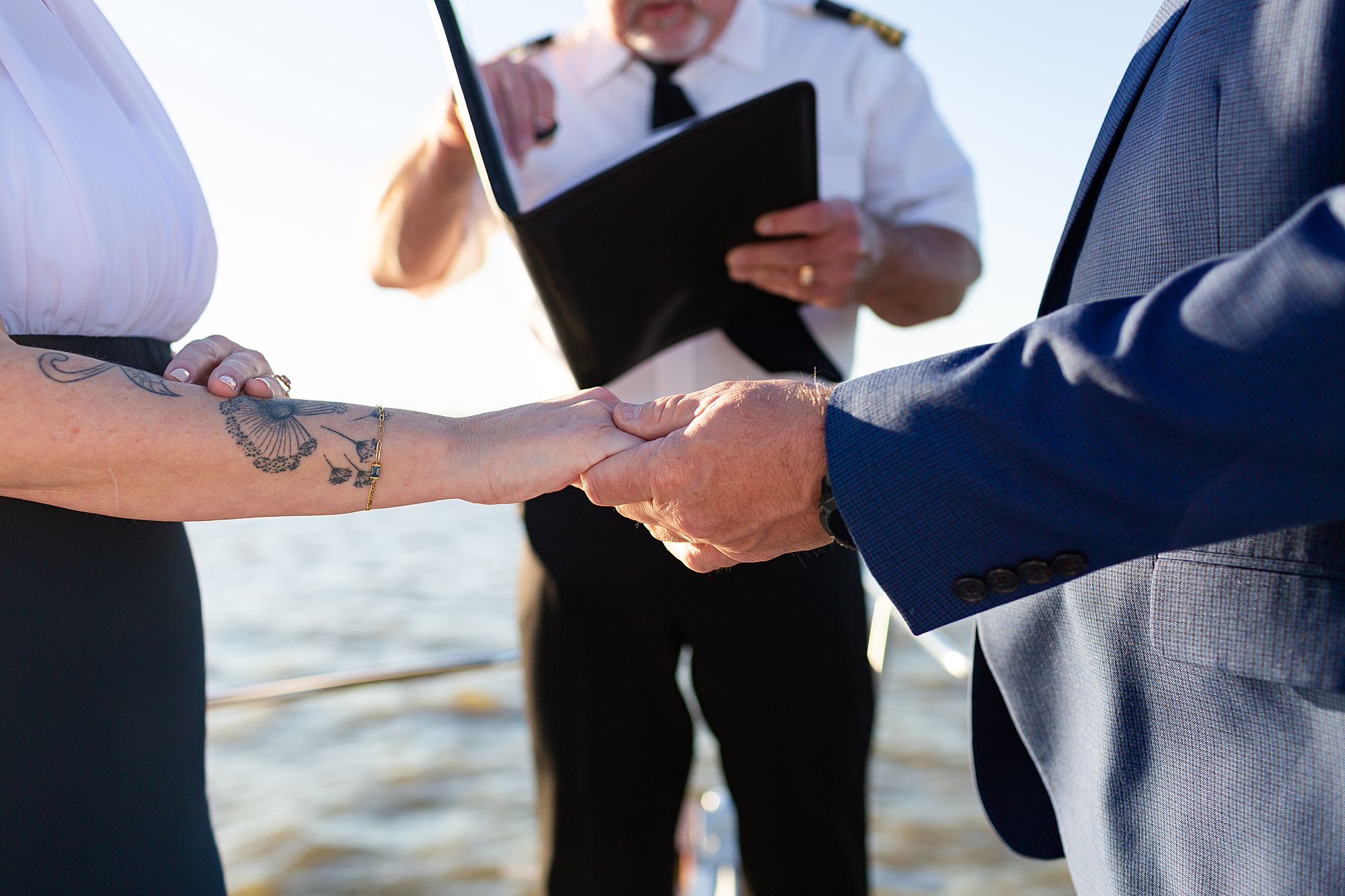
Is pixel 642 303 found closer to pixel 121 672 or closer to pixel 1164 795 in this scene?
pixel 121 672

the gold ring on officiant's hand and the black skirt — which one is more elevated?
the gold ring on officiant's hand

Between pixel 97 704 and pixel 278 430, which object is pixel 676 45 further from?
pixel 97 704

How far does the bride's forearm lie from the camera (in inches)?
35.8

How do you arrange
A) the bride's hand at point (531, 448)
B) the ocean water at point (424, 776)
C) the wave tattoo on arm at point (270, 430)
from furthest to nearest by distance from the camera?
the ocean water at point (424, 776) → the bride's hand at point (531, 448) → the wave tattoo on arm at point (270, 430)

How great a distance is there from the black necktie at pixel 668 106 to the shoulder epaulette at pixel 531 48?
0.31 metres

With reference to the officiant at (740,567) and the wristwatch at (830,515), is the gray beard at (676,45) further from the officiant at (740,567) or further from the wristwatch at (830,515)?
the wristwatch at (830,515)

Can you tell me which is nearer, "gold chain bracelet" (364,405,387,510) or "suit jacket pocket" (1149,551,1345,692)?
"suit jacket pocket" (1149,551,1345,692)

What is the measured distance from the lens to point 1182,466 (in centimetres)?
89

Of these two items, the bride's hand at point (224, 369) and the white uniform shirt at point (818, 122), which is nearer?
the bride's hand at point (224, 369)

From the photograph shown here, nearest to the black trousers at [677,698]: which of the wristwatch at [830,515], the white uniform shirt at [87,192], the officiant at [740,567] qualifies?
the officiant at [740,567]

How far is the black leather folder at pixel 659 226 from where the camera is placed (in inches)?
57.7

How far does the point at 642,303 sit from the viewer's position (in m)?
1.67

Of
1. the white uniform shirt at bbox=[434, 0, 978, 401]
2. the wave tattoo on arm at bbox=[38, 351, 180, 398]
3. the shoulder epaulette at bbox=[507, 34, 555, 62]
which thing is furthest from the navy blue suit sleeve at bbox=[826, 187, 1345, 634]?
the shoulder epaulette at bbox=[507, 34, 555, 62]

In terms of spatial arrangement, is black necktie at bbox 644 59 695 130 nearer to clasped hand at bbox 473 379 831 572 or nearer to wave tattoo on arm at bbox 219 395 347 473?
clasped hand at bbox 473 379 831 572
